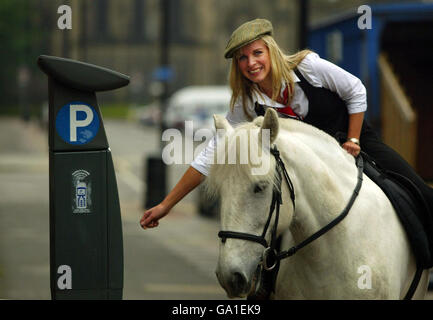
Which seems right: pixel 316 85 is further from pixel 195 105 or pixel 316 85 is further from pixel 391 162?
pixel 195 105

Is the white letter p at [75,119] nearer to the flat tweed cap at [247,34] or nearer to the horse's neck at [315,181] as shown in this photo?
the flat tweed cap at [247,34]

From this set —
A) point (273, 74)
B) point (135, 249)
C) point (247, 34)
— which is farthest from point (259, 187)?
point (135, 249)

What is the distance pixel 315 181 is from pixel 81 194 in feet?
3.73

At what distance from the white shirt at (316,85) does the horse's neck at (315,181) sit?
29 centimetres

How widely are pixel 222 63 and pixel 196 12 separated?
927cm

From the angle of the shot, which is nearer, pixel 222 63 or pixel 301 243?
pixel 301 243

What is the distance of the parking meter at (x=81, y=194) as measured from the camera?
163 inches

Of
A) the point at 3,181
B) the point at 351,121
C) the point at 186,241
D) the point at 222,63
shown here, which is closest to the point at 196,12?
the point at 222,63

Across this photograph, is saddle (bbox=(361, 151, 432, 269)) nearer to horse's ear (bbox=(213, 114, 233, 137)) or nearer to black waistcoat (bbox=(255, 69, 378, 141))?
black waistcoat (bbox=(255, 69, 378, 141))

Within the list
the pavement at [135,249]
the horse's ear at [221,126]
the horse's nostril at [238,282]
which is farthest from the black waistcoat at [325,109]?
the pavement at [135,249]

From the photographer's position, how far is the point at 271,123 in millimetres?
3771

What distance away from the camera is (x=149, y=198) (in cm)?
1667
